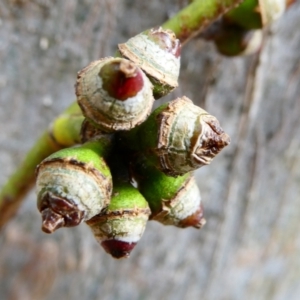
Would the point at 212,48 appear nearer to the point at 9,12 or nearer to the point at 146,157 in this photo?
the point at 9,12

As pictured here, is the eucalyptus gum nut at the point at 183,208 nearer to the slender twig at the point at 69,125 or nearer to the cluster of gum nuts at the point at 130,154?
the cluster of gum nuts at the point at 130,154

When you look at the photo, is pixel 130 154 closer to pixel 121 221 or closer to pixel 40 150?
pixel 121 221

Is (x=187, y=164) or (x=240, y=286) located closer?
(x=187, y=164)

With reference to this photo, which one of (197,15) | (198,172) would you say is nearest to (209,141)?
(197,15)

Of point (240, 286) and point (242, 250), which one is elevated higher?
point (242, 250)

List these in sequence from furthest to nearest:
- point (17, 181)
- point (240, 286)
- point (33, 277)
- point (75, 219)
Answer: point (240, 286) → point (33, 277) → point (17, 181) → point (75, 219)

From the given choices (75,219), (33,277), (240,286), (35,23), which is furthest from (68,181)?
(240,286)

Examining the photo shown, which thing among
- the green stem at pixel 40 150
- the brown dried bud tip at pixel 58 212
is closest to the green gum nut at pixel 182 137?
the brown dried bud tip at pixel 58 212
